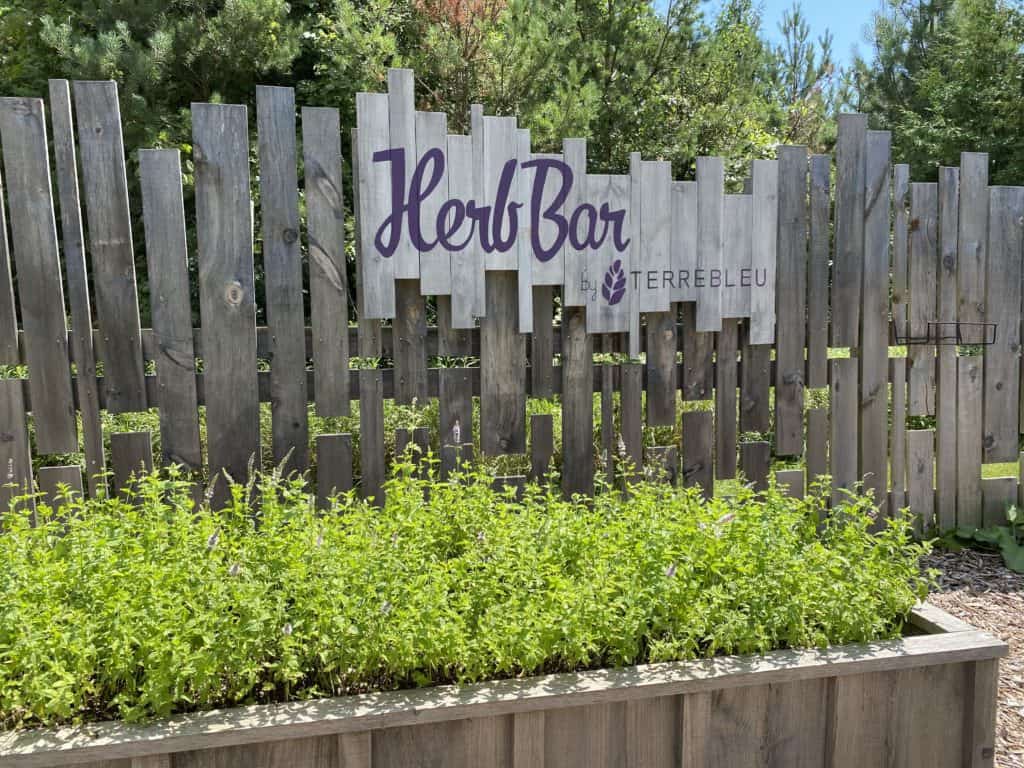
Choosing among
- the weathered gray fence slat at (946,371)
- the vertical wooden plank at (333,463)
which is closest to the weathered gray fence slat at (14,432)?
the vertical wooden plank at (333,463)

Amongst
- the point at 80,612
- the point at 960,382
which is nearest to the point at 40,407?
the point at 80,612

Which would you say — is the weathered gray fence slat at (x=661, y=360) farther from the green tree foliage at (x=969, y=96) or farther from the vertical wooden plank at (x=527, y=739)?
the green tree foliage at (x=969, y=96)

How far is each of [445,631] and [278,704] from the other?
1.41ft

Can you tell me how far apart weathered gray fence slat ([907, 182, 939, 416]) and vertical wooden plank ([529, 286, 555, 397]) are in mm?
1888

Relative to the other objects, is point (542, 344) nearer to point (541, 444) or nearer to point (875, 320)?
point (541, 444)

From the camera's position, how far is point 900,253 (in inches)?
176

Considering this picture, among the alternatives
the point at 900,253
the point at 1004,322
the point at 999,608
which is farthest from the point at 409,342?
the point at 1004,322

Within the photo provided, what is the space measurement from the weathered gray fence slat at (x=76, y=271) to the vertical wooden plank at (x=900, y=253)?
3.31 m

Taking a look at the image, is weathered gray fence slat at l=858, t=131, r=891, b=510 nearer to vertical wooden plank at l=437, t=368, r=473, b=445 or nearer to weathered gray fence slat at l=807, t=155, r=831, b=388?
weathered gray fence slat at l=807, t=155, r=831, b=388

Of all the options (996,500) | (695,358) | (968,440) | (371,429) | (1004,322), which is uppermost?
(1004,322)

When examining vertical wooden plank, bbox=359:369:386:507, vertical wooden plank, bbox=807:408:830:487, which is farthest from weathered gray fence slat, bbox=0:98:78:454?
vertical wooden plank, bbox=807:408:830:487

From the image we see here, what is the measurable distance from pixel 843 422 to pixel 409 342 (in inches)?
85.9

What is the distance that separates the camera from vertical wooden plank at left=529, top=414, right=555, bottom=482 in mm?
4020

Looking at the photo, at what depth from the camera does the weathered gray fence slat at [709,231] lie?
4070mm
